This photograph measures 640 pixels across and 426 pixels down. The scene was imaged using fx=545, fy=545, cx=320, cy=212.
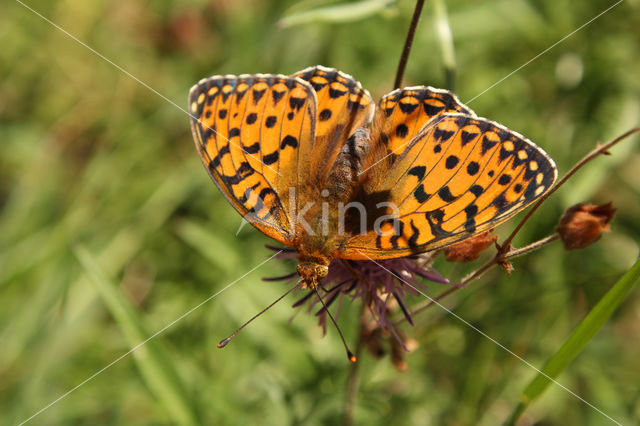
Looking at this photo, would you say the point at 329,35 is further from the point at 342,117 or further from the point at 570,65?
the point at 342,117

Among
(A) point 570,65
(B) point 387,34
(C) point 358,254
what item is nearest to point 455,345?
(C) point 358,254

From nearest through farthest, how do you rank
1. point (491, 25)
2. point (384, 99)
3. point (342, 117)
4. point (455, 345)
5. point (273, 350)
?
point (384, 99), point (342, 117), point (273, 350), point (455, 345), point (491, 25)

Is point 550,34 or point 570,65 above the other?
point 550,34

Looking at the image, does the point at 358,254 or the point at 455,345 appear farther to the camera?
the point at 455,345

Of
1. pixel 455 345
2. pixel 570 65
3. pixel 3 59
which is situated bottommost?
pixel 455 345

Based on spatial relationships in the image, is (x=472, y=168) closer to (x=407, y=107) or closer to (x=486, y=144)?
(x=486, y=144)

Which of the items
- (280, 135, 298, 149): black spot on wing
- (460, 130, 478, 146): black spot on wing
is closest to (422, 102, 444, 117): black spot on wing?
(460, 130, 478, 146): black spot on wing

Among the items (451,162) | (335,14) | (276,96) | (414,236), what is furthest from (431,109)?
(335,14)

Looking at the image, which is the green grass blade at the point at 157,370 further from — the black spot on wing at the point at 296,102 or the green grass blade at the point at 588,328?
the green grass blade at the point at 588,328
